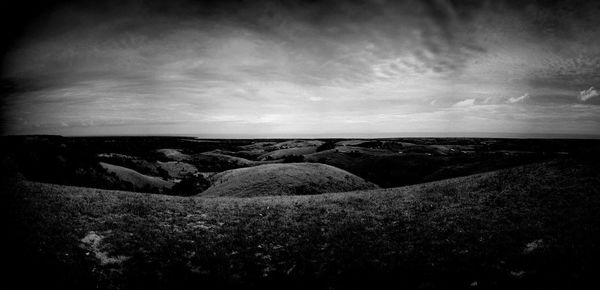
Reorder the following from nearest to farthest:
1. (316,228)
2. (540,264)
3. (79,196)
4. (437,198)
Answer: (540,264), (316,228), (79,196), (437,198)

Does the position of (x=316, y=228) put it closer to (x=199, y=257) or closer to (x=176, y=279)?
(x=199, y=257)

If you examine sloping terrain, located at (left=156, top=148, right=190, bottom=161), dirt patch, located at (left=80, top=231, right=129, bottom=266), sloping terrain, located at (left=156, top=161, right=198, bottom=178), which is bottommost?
sloping terrain, located at (left=156, top=161, right=198, bottom=178)

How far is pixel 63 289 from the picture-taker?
1063cm

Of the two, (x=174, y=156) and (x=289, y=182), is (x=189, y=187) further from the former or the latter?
(x=174, y=156)

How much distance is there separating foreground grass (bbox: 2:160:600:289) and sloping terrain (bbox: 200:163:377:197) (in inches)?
733

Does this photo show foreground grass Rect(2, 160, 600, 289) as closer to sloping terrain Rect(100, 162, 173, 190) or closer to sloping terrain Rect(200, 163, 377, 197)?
sloping terrain Rect(200, 163, 377, 197)

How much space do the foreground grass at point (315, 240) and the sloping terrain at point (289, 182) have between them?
18.6m

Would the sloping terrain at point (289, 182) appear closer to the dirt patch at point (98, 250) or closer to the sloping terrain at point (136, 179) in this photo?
the sloping terrain at point (136, 179)

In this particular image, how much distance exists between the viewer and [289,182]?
4753 cm

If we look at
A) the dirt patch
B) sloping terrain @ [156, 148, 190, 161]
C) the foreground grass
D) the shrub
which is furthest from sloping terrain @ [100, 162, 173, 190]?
sloping terrain @ [156, 148, 190, 161]

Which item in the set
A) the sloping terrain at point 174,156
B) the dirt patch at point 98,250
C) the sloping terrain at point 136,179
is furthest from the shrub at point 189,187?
the sloping terrain at point 174,156

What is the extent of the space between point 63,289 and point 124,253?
3.81 m

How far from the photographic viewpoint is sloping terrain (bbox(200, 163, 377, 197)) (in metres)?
44.0

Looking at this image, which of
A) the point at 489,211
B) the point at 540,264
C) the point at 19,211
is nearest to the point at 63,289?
the point at 19,211
